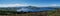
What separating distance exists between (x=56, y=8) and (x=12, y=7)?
122 centimetres

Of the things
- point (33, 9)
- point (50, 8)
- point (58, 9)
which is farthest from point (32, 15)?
point (58, 9)

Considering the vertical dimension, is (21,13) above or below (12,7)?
below

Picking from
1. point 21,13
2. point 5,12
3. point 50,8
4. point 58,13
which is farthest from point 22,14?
point 58,13

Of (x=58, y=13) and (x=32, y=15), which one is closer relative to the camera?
(x=58, y=13)

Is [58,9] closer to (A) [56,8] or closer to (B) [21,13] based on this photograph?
(A) [56,8]

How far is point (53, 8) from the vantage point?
2.85 meters

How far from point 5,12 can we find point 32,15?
78cm

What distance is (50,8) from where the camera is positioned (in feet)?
9.28

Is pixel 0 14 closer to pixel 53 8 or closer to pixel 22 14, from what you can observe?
pixel 22 14

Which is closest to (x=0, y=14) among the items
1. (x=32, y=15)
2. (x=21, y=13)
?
(x=21, y=13)

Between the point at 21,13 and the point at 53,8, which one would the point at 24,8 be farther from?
the point at 53,8

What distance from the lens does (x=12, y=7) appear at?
2887 millimetres

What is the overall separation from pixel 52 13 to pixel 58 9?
199 mm

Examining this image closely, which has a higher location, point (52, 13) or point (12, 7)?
point (12, 7)
